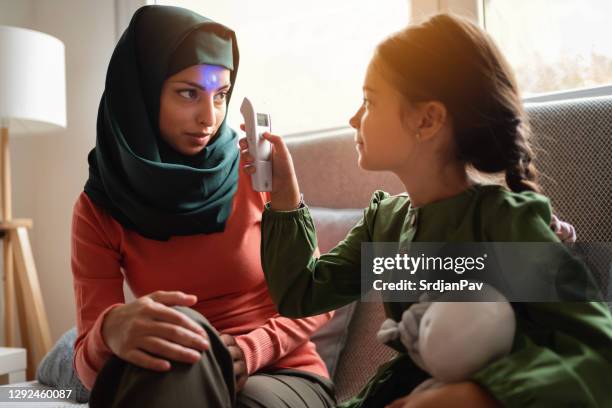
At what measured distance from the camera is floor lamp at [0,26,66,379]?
2246 millimetres

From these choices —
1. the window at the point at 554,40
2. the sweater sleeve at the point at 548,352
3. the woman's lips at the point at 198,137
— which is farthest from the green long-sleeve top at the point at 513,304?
the window at the point at 554,40

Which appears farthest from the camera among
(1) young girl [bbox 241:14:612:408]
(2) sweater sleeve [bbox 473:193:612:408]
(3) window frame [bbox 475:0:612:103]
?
(3) window frame [bbox 475:0:612:103]

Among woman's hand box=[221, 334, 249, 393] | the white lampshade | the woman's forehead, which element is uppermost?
the white lampshade

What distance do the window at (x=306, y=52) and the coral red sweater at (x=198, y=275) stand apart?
3.14 feet

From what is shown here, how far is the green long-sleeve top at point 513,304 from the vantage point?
2.05ft

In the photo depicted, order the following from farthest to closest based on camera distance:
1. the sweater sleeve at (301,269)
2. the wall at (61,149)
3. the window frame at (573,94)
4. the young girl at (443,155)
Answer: the wall at (61,149)
the window frame at (573,94)
the sweater sleeve at (301,269)
the young girl at (443,155)

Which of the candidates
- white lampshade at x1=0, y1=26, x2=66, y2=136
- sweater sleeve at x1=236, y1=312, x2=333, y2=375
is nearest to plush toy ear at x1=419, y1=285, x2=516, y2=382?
sweater sleeve at x1=236, y1=312, x2=333, y2=375

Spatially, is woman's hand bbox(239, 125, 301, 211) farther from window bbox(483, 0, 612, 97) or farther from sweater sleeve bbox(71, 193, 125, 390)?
window bbox(483, 0, 612, 97)

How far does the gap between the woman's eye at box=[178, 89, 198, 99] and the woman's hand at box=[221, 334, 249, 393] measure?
480 millimetres

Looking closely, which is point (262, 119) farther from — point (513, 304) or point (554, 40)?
point (554, 40)

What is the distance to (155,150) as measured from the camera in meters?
1.24

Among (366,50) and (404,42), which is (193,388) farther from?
(366,50)

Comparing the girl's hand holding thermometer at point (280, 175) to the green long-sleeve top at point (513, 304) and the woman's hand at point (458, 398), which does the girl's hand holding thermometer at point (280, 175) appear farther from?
the woman's hand at point (458, 398)

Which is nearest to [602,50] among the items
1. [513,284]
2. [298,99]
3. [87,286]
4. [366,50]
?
[366,50]
